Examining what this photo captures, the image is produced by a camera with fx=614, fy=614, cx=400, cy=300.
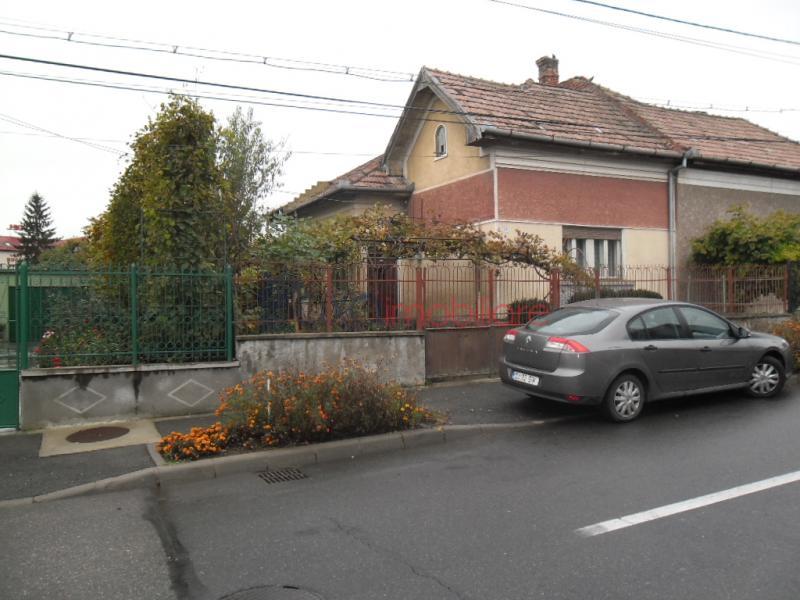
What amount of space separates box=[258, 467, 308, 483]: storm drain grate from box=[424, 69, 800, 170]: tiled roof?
928 cm

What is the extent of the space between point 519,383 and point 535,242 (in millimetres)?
4948

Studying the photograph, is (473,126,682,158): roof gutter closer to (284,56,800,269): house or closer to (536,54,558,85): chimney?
(284,56,800,269): house

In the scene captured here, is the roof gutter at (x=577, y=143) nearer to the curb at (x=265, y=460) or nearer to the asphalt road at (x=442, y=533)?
the curb at (x=265, y=460)

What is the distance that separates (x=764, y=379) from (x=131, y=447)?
8.61 metres

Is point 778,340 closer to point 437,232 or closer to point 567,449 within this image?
point 567,449

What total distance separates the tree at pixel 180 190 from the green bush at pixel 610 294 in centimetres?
703

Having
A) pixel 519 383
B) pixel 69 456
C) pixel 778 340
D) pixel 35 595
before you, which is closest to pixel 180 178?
pixel 69 456

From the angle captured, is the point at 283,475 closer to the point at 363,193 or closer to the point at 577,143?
the point at 577,143

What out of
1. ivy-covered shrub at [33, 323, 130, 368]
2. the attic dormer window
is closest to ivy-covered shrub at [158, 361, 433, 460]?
ivy-covered shrub at [33, 323, 130, 368]

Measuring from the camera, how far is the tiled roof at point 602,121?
14.4 metres

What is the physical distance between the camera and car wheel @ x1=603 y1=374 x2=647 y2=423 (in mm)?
7578

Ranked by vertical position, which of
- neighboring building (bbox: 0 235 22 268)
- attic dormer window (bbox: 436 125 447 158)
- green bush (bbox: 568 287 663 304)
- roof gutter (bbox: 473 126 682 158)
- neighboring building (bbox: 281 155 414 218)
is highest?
neighboring building (bbox: 0 235 22 268)

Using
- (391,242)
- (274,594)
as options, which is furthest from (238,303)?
(274,594)

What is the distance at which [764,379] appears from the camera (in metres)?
9.01
